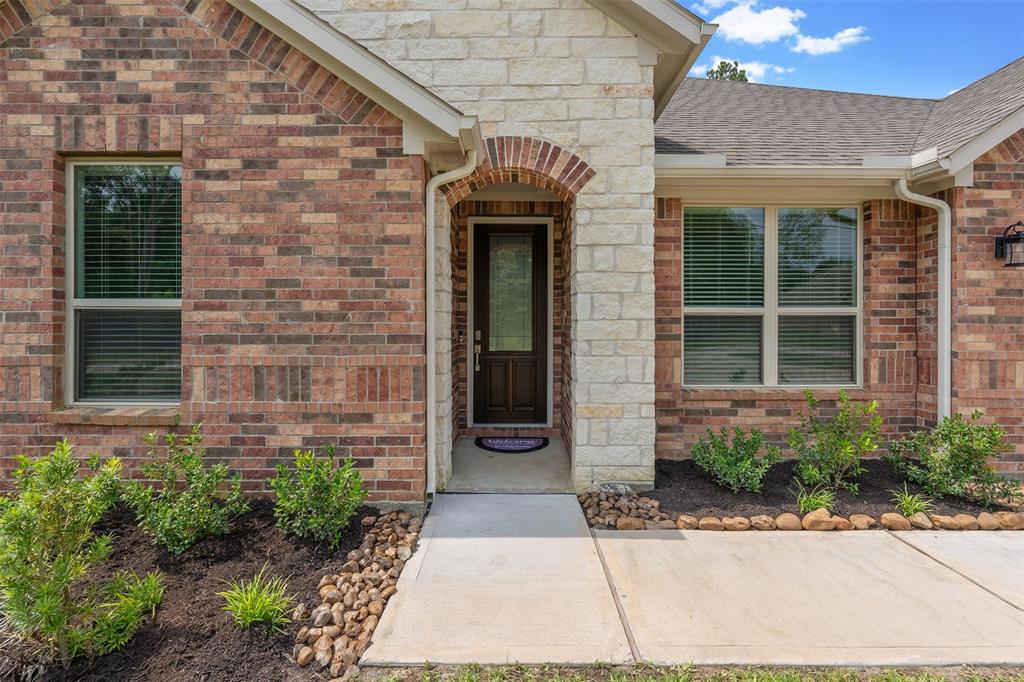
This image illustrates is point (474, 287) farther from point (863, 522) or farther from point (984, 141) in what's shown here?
point (984, 141)

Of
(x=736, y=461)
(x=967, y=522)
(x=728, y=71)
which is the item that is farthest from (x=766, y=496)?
(x=728, y=71)

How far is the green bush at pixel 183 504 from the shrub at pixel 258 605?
2.08 ft

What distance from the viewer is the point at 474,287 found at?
6617mm

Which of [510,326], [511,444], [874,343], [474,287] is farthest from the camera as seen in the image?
[510,326]

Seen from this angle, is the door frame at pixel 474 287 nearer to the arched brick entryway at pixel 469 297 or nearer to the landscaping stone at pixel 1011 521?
the arched brick entryway at pixel 469 297

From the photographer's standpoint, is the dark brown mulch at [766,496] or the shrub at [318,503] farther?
the dark brown mulch at [766,496]

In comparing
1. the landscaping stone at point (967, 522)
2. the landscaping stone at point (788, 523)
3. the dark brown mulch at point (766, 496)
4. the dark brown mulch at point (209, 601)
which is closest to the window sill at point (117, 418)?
the dark brown mulch at point (209, 601)

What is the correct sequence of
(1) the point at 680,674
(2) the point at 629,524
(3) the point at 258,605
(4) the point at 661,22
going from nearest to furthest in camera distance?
(1) the point at 680,674
(3) the point at 258,605
(2) the point at 629,524
(4) the point at 661,22

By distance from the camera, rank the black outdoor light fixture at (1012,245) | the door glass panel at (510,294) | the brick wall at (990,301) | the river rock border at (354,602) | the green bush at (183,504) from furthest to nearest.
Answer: the door glass panel at (510,294), the brick wall at (990,301), the black outdoor light fixture at (1012,245), the green bush at (183,504), the river rock border at (354,602)

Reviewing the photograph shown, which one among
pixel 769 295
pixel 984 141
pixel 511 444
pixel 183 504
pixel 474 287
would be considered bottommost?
pixel 511 444

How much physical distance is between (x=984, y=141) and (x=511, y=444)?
5.32 m

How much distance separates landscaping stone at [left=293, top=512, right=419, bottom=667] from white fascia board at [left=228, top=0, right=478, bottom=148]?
297 cm

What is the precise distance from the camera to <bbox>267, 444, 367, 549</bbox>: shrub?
11.7 ft

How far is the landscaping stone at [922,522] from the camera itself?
4.10 m
